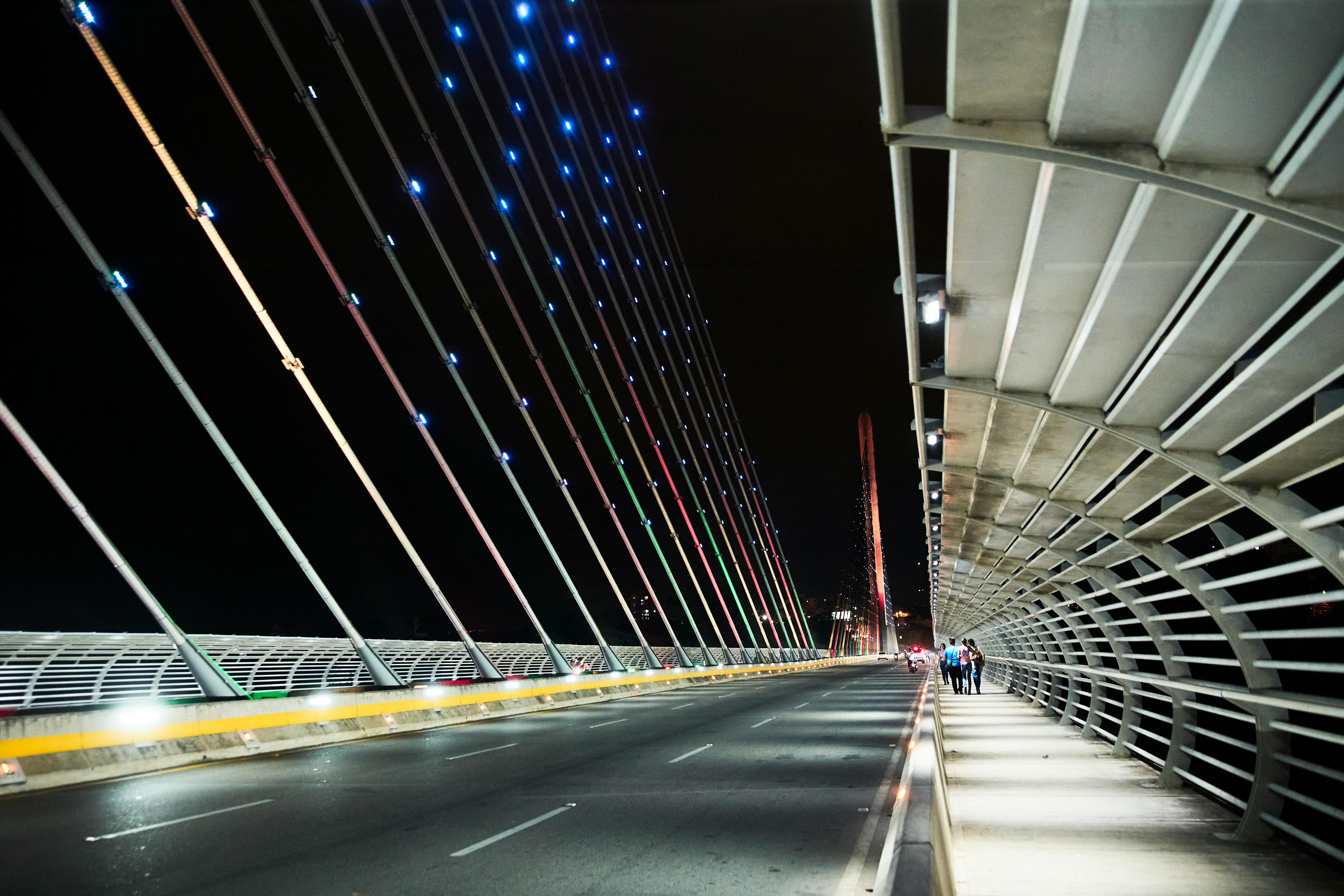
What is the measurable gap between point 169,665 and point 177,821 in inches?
460

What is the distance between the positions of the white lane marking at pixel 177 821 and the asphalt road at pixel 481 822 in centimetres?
3

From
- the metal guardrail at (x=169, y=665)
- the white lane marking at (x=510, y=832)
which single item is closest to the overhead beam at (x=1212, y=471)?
the white lane marking at (x=510, y=832)

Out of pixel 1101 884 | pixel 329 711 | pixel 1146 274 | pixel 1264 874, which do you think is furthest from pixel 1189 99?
pixel 329 711

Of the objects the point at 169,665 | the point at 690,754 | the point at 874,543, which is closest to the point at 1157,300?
the point at 690,754

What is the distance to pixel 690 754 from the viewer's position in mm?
14977

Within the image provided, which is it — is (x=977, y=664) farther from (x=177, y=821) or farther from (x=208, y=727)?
(x=177, y=821)

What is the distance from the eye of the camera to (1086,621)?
17562mm

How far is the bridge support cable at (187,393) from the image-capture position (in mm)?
14961

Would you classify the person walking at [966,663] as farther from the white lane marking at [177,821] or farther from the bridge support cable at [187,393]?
the white lane marking at [177,821]

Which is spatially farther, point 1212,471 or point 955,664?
point 955,664

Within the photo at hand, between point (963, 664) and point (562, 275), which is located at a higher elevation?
point (562, 275)

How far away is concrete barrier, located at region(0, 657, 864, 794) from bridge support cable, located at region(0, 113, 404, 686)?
1.00 metres

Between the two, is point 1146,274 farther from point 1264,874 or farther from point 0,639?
point 0,639

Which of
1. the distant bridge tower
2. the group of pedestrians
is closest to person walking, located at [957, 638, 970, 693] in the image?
the group of pedestrians
